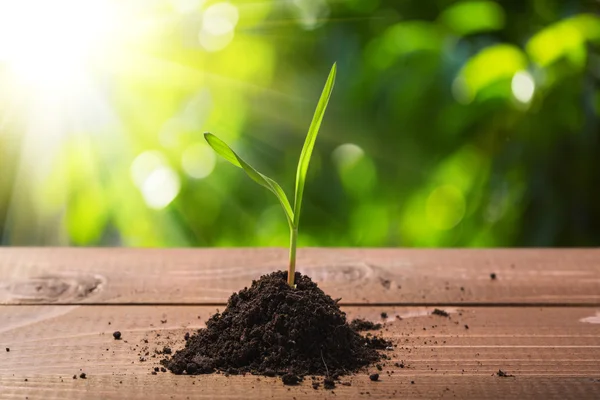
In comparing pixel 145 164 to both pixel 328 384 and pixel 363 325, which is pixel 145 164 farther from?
pixel 328 384

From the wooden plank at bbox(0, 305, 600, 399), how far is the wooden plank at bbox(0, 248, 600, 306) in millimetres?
56

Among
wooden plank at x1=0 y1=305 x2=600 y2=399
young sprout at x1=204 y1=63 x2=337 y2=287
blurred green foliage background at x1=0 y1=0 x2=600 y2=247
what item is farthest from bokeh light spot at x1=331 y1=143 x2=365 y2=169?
young sprout at x1=204 y1=63 x2=337 y2=287

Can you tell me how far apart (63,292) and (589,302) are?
2.85ft

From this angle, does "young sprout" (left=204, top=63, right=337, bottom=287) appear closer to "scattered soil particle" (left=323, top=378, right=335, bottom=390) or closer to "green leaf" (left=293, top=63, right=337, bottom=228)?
"green leaf" (left=293, top=63, right=337, bottom=228)

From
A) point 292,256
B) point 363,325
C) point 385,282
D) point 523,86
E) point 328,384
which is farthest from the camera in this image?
point 523,86

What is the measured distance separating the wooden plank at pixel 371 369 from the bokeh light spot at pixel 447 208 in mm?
865

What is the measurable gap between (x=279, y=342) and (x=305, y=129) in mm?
1276

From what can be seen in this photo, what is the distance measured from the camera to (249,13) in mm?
2035

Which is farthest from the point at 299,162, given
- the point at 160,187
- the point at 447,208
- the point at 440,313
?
the point at 447,208

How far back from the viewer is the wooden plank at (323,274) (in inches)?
48.3

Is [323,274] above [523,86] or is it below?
below

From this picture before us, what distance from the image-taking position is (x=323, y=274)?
1345mm

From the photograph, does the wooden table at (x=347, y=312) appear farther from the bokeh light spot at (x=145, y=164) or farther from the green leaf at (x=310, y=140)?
the bokeh light spot at (x=145, y=164)

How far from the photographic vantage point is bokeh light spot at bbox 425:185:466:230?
2047 mm
